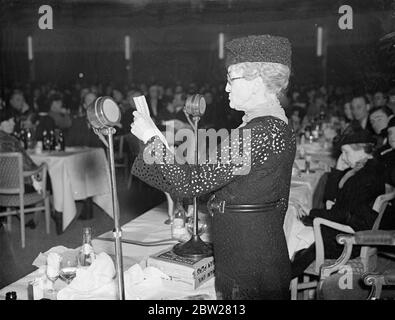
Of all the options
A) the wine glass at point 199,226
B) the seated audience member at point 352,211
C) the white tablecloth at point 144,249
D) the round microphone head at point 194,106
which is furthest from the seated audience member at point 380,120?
the round microphone head at point 194,106

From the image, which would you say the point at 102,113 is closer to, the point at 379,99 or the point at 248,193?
the point at 248,193

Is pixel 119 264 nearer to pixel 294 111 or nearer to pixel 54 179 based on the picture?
pixel 54 179

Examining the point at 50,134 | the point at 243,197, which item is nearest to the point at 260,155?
the point at 243,197

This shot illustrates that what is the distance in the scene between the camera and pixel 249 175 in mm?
1102

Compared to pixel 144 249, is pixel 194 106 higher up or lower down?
higher up

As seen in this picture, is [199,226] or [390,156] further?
[390,156]

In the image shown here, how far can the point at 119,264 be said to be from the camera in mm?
941

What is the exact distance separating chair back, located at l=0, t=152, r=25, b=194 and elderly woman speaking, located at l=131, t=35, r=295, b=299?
2.70 metres

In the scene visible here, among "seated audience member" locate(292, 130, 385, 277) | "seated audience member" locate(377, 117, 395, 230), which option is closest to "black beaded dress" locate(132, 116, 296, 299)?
"seated audience member" locate(292, 130, 385, 277)

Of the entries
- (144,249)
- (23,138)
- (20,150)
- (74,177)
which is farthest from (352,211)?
(23,138)

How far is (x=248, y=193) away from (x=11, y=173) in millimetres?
2942

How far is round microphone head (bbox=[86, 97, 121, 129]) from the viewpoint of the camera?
2.91 feet

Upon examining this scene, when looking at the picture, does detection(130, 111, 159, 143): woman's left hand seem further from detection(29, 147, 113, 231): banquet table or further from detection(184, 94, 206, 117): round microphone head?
detection(29, 147, 113, 231): banquet table
